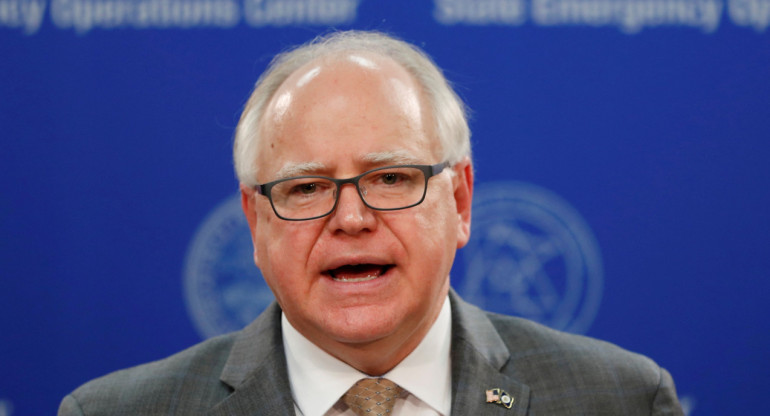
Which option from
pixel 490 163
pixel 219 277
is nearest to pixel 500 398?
pixel 490 163

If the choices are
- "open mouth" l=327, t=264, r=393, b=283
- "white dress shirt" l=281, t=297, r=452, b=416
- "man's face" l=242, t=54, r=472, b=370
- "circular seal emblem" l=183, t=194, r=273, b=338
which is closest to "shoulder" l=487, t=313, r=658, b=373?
"white dress shirt" l=281, t=297, r=452, b=416

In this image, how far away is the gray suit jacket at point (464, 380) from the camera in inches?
82.1

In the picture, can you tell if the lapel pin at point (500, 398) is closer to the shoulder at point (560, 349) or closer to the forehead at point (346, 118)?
the shoulder at point (560, 349)

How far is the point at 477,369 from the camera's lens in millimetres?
2139

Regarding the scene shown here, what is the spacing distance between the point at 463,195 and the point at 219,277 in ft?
4.46

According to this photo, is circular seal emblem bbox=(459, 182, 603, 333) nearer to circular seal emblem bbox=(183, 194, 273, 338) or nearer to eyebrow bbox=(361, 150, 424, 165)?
circular seal emblem bbox=(183, 194, 273, 338)

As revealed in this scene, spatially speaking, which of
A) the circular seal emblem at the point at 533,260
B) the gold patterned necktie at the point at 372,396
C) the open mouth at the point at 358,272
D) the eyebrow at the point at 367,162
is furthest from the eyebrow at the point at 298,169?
the circular seal emblem at the point at 533,260

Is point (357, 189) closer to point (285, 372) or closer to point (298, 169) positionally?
point (298, 169)

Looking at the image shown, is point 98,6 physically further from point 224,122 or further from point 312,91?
point 312,91

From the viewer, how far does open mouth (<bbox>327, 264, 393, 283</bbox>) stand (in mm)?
1931

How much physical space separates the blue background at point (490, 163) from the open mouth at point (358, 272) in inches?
52.1

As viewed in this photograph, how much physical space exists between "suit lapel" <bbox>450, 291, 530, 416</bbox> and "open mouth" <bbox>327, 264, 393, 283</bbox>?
42 cm

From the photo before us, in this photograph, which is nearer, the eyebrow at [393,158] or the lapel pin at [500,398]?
the eyebrow at [393,158]

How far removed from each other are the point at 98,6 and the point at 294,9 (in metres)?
0.86
